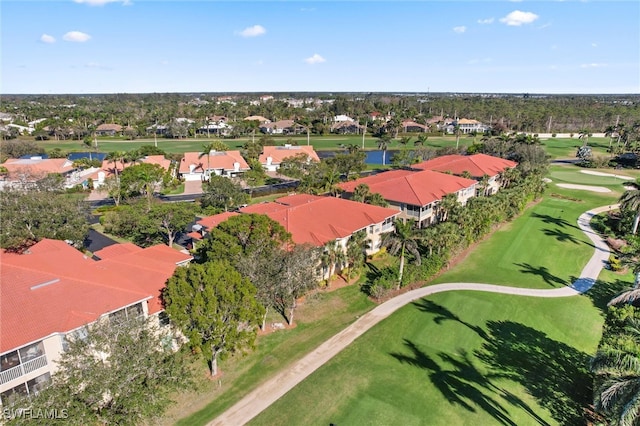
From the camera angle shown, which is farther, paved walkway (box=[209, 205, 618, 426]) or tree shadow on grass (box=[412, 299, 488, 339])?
tree shadow on grass (box=[412, 299, 488, 339])

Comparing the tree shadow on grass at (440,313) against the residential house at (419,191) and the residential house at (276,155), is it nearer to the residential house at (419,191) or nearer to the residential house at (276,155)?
the residential house at (419,191)

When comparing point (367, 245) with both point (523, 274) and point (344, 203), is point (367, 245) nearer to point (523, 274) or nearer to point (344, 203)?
point (344, 203)

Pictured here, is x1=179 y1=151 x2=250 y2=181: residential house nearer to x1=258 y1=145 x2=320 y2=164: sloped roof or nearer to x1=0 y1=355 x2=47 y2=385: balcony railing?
x1=258 y1=145 x2=320 y2=164: sloped roof

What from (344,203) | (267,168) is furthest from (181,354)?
(267,168)

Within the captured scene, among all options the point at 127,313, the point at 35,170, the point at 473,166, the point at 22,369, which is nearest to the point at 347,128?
the point at 473,166

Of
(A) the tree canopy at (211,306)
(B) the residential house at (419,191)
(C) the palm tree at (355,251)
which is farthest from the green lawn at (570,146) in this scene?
(A) the tree canopy at (211,306)

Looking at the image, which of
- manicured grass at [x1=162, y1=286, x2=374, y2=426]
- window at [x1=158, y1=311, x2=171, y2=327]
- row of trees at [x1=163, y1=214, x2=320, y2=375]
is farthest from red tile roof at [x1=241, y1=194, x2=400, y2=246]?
window at [x1=158, y1=311, x2=171, y2=327]

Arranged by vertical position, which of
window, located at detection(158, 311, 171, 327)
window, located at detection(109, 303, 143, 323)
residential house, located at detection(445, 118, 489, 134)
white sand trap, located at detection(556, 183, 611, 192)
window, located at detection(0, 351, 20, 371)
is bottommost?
white sand trap, located at detection(556, 183, 611, 192)
